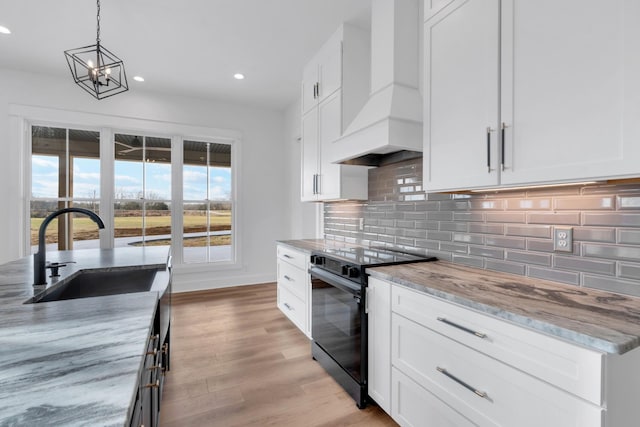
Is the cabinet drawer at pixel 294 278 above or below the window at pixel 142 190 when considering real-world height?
below

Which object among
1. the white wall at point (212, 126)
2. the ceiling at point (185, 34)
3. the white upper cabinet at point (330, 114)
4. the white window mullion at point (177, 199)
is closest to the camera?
the ceiling at point (185, 34)

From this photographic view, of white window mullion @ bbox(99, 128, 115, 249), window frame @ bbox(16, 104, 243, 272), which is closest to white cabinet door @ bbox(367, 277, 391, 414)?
window frame @ bbox(16, 104, 243, 272)

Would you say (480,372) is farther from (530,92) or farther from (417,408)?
(530,92)

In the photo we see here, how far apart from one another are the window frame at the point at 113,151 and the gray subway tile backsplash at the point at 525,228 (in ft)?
9.66

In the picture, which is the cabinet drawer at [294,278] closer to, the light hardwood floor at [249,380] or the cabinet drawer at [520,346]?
the light hardwood floor at [249,380]

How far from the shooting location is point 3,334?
2.74ft

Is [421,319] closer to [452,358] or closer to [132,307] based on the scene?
[452,358]

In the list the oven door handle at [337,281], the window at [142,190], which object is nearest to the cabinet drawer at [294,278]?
the oven door handle at [337,281]

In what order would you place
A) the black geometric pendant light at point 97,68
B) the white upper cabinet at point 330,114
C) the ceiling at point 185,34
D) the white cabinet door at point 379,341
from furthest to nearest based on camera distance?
1. the white upper cabinet at point 330,114
2. the ceiling at point 185,34
3. the black geometric pendant light at point 97,68
4. the white cabinet door at point 379,341

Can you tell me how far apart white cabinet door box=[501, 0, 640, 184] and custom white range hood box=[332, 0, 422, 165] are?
620 mm

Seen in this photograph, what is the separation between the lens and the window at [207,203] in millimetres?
4629

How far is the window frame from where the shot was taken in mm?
3721

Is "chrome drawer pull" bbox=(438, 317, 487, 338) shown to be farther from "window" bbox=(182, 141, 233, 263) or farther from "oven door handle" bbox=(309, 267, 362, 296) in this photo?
"window" bbox=(182, 141, 233, 263)

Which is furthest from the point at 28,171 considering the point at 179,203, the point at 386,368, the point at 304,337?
the point at 386,368
